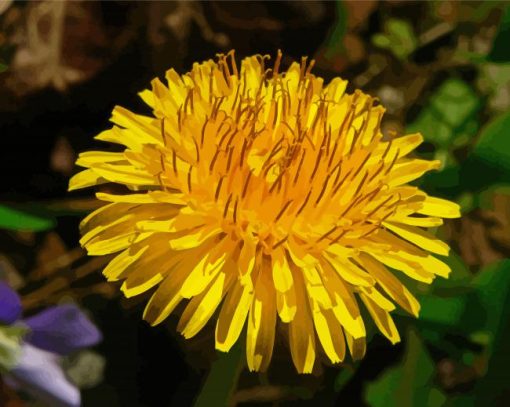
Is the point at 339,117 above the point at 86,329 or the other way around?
above

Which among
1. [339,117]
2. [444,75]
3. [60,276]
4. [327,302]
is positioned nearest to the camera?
[327,302]

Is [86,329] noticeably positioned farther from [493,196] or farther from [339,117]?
[493,196]

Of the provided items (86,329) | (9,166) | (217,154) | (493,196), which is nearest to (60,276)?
(9,166)

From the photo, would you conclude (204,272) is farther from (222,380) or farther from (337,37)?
(337,37)

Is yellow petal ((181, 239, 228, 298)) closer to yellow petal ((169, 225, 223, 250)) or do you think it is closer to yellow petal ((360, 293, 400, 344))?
yellow petal ((169, 225, 223, 250))

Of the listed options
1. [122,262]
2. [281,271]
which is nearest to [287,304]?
[281,271]

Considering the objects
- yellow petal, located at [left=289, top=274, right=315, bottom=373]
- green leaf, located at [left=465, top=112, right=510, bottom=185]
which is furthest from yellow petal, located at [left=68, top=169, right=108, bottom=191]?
green leaf, located at [left=465, top=112, right=510, bottom=185]
